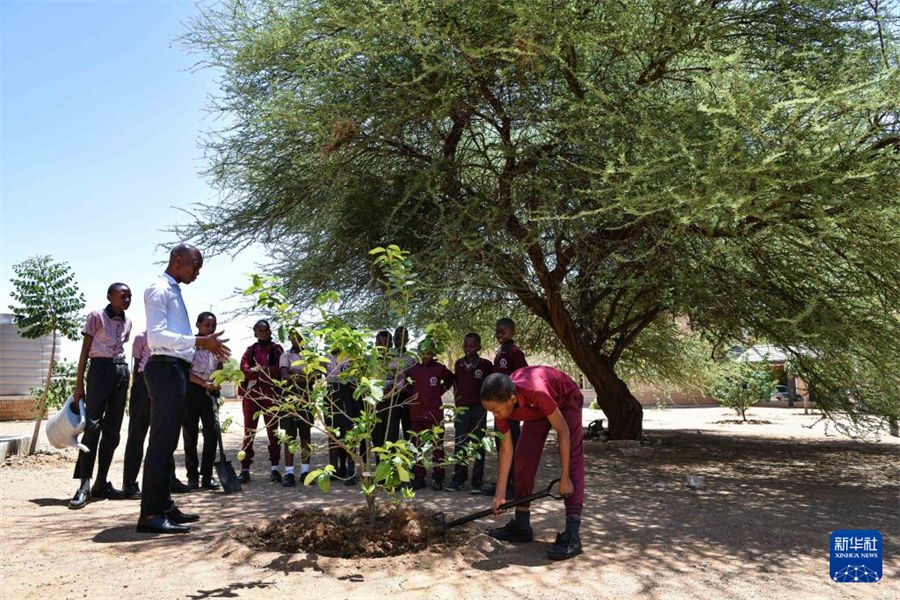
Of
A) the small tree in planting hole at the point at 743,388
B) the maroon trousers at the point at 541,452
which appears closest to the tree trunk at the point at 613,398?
the maroon trousers at the point at 541,452

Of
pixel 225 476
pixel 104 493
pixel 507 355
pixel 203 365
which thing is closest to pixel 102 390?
pixel 104 493

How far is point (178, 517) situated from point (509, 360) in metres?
3.48

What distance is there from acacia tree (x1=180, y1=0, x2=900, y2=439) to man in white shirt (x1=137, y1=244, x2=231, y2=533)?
3.40m

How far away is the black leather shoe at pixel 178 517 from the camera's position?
568cm

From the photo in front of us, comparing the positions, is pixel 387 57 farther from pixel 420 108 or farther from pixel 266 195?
pixel 266 195

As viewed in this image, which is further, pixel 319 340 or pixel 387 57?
pixel 387 57

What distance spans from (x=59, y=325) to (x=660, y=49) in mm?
12103

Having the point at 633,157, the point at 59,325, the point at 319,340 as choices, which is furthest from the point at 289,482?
the point at 59,325

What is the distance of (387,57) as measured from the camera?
862 centimetres

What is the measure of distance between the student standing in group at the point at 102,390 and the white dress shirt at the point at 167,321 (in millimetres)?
1905

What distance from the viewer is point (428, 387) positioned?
7637mm

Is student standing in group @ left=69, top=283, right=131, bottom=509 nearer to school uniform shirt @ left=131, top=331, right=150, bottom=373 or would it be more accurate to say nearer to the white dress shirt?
school uniform shirt @ left=131, top=331, right=150, bottom=373

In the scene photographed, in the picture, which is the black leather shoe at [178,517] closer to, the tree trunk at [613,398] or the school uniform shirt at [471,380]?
the school uniform shirt at [471,380]

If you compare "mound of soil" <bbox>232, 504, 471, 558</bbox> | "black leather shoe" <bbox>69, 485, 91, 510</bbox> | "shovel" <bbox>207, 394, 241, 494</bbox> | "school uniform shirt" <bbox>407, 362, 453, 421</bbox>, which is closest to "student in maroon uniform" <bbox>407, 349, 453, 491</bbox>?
"school uniform shirt" <bbox>407, 362, 453, 421</bbox>
